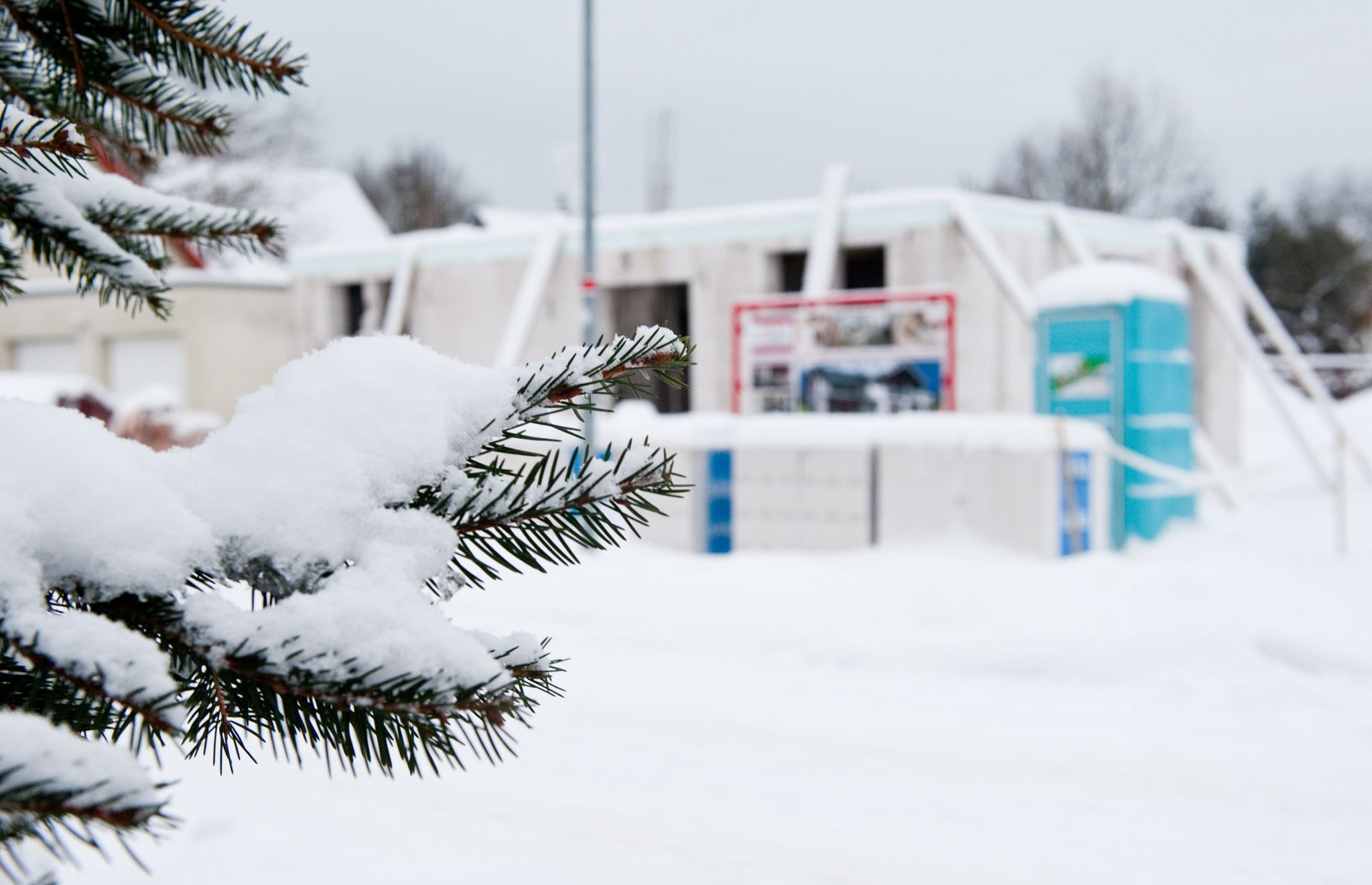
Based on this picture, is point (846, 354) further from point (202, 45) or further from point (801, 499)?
point (202, 45)

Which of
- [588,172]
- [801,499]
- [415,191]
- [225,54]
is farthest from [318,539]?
[415,191]

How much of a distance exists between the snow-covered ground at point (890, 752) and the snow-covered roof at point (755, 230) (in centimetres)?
842

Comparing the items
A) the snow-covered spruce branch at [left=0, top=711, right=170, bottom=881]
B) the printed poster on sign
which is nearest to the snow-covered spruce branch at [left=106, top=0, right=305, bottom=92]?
the snow-covered spruce branch at [left=0, top=711, right=170, bottom=881]

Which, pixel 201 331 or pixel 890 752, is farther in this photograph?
pixel 201 331

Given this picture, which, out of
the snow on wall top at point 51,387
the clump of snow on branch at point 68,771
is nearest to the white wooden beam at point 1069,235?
the snow on wall top at point 51,387

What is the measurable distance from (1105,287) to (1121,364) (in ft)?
2.32

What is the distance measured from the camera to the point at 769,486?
34.8ft

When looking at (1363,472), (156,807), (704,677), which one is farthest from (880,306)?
(156,807)

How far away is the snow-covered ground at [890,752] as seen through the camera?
3.98m

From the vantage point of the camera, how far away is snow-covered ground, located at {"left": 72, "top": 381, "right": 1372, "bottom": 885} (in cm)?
398

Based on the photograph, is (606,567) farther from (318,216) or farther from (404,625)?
(318,216)

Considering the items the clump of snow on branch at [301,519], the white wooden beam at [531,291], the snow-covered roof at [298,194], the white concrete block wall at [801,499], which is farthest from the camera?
the snow-covered roof at [298,194]

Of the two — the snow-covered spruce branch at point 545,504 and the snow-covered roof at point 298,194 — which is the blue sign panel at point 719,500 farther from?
the snow-covered roof at point 298,194

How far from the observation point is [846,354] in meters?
13.9
